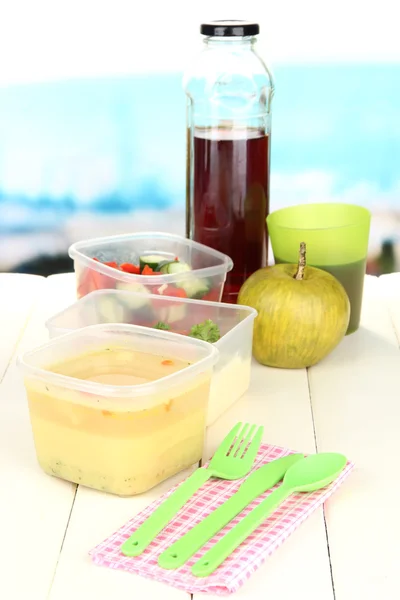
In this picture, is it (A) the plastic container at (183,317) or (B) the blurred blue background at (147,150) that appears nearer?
(A) the plastic container at (183,317)

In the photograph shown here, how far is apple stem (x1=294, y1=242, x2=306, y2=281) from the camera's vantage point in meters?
1.17

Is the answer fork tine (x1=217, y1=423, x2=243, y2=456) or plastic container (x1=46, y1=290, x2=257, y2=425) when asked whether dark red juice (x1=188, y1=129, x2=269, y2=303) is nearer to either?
plastic container (x1=46, y1=290, x2=257, y2=425)

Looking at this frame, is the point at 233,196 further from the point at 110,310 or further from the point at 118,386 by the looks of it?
the point at 118,386

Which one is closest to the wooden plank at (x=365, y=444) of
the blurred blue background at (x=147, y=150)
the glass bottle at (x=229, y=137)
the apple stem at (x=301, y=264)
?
the apple stem at (x=301, y=264)

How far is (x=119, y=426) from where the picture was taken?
86 cm

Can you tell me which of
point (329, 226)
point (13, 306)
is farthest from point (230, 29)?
point (13, 306)

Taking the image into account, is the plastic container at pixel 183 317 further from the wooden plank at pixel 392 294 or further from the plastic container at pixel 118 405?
the wooden plank at pixel 392 294

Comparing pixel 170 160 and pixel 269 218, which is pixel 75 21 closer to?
pixel 170 160

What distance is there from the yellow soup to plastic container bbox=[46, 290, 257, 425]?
140mm

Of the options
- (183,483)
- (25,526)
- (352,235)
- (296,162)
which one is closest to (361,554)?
(183,483)

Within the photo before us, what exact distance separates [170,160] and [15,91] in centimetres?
41

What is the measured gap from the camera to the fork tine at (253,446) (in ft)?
3.08

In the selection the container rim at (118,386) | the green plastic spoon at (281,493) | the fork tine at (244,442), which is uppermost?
the container rim at (118,386)

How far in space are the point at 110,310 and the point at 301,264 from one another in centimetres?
24
